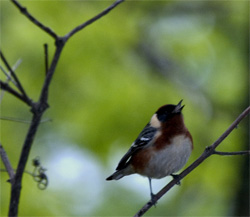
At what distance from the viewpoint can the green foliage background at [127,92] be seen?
707 centimetres

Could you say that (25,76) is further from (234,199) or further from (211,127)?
(234,199)

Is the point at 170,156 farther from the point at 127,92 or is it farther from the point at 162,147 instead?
the point at 127,92

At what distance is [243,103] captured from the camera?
7.45 meters

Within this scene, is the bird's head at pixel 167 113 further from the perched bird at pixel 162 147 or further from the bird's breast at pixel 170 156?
the bird's breast at pixel 170 156

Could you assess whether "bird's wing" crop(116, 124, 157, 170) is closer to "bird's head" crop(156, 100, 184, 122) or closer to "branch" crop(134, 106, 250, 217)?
"bird's head" crop(156, 100, 184, 122)

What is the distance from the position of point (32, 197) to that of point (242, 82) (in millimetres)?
3768

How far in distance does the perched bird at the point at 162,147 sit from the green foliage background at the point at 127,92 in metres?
2.35

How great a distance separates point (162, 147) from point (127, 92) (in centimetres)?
326

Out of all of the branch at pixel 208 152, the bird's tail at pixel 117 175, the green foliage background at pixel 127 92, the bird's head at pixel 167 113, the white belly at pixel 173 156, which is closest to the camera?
the branch at pixel 208 152

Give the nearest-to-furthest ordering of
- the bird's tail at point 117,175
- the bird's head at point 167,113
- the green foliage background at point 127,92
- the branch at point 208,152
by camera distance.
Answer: the branch at point 208,152 → the bird's head at point 167,113 → the bird's tail at point 117,175 → the green foliage background at point 127,92

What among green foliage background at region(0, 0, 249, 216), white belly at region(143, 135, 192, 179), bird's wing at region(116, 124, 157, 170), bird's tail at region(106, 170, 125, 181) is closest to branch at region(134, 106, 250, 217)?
white belly at region(143, 135, 192, 179)

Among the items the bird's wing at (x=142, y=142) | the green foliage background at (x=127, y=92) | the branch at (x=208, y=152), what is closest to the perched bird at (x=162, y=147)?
the bird's wing at (x=142, y=142)

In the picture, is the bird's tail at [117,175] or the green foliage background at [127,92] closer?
the bird's tail at [117,175]

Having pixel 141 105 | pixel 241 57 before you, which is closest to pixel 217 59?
pixel 241 57
